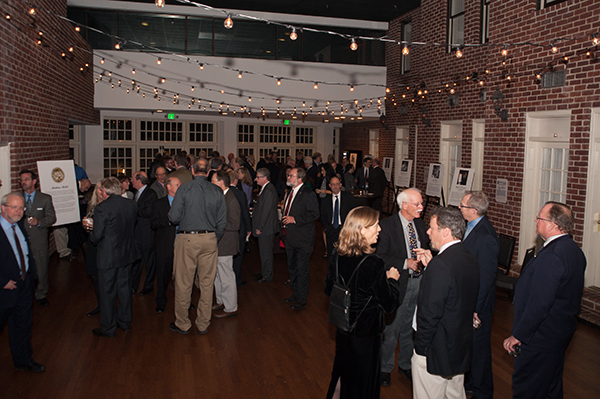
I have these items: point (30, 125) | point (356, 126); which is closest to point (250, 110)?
point (356, 126)

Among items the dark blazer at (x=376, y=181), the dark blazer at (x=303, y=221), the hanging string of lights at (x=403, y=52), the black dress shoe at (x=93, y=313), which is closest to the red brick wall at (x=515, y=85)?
the hanging string of lights at (x=403, y=52)

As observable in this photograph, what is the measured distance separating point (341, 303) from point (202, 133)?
15.1 m

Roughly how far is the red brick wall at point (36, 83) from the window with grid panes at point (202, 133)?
246 inches

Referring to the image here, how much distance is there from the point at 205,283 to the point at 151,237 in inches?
68.4

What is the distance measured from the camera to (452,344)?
2941 millimetres

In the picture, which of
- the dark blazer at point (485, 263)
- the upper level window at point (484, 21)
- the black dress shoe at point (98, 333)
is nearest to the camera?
the dark blazer at point (485, 263)

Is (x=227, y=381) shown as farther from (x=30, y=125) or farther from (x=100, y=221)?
(x=30, y=125)

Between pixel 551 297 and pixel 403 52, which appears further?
pixel 403 52

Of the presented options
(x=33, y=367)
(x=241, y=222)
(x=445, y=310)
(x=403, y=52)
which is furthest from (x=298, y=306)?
(x=403, y=52)

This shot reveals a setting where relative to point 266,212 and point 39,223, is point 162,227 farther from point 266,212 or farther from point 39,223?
point 39,223

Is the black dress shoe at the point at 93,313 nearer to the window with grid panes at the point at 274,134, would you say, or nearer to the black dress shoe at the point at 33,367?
the black dress shoe at the point at 33,367

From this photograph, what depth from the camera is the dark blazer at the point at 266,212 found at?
637 cm

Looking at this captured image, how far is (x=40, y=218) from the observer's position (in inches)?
230

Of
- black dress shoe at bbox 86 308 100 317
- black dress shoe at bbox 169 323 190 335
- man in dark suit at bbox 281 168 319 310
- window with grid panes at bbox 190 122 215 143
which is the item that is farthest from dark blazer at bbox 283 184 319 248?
window with grid panes at bbox 190 122 215 143
